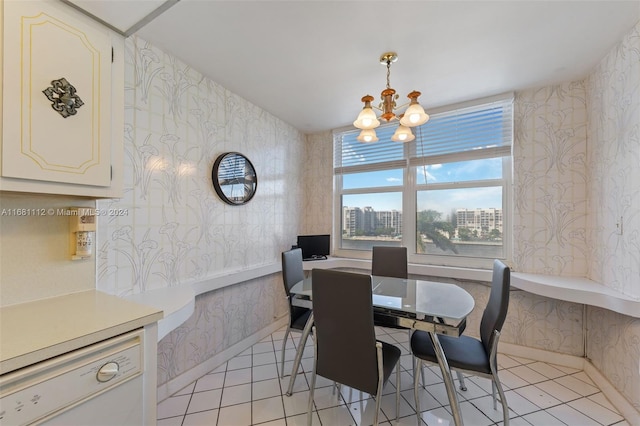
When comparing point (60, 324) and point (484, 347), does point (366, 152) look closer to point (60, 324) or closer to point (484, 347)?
point (484, 347)

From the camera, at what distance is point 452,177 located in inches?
113

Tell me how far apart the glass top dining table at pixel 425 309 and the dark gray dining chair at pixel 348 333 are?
24 cm

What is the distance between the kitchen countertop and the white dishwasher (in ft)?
0.11

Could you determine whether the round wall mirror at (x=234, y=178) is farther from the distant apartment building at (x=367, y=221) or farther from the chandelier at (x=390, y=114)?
the distant apartment building at (x=367, y=221)

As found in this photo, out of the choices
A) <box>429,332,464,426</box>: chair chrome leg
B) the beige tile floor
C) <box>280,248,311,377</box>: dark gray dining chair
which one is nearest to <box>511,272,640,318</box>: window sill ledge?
the beige tile floor

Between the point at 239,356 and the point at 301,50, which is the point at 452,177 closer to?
the point at 301,50

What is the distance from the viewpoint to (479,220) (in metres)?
2.74

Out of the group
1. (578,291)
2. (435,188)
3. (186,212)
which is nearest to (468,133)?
(435,188)

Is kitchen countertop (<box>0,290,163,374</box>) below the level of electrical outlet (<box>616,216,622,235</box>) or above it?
below

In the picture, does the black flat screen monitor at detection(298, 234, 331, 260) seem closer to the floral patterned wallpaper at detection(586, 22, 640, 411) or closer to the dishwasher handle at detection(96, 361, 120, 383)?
the dishwasher handle at detection(96, 361, 120, 383)

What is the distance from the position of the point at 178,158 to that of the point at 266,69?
1.03 m

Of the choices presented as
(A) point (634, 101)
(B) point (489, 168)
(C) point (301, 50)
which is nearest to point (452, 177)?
(B) point (489, 168)

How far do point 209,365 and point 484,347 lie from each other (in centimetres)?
212

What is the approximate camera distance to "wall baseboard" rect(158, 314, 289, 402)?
1844mm
